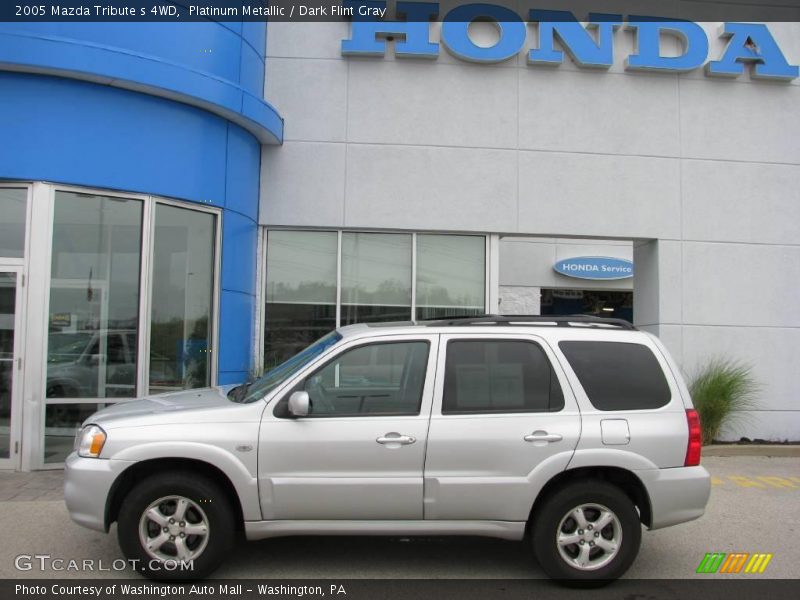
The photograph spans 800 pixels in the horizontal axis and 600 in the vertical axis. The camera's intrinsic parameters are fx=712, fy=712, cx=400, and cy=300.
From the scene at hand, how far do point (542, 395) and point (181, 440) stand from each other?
96.0 inches

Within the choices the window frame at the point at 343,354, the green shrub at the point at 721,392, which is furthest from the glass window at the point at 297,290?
the window frame at the point at 343,354

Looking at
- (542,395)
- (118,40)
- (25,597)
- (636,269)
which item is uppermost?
(118,40)

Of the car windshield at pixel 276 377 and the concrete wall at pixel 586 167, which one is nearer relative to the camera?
the car windshield at pixel 276 377

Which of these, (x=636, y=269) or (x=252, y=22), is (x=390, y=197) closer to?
(x=252, y=22)

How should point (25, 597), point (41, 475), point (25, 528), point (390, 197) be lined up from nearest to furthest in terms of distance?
point (25, 597) → point (25, 528) → point (41, 475) → point (390, 197)

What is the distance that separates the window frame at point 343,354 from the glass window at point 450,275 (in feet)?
18.5

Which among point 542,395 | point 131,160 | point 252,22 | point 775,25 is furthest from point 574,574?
point 775,25

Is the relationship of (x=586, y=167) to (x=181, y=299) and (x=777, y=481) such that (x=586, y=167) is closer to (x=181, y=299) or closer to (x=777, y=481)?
(x=777, y=481)

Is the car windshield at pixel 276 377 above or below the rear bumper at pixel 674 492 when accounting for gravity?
above

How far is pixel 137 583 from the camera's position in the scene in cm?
471

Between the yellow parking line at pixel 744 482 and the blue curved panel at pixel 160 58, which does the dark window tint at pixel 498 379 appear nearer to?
the yellow parking line at pixel 744 482

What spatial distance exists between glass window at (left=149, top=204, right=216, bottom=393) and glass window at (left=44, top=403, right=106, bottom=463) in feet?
2.94

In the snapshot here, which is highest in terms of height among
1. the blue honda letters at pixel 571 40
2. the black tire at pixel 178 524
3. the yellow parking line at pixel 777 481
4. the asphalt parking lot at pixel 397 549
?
the blue honda letters at pixel 571 40

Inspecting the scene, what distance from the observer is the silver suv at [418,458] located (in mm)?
4633
